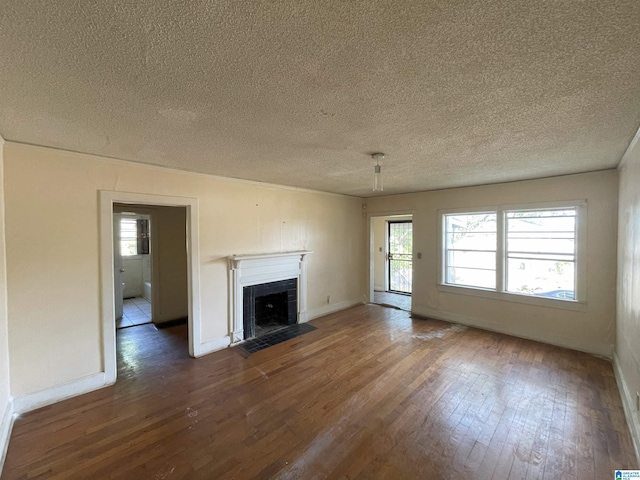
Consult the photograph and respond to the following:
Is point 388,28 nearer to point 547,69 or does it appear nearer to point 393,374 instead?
point 547,69

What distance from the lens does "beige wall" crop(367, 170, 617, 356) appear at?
339 centimetres

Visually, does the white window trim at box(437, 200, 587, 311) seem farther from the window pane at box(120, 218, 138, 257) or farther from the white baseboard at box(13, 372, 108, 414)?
the window pane at box(120, 218, 138, 257)

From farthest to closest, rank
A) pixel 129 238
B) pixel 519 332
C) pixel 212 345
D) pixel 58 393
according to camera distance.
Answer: pixel 129 238, pixel 519 332, pixel 212 345, pixel 58 393

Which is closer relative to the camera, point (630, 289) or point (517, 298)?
point (630, 289)

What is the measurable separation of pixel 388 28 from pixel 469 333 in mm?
4406

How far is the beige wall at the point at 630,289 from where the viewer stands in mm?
2062

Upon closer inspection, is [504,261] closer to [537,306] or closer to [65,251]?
[537,306]

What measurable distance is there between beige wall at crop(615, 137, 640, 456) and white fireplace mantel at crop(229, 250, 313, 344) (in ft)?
12.3

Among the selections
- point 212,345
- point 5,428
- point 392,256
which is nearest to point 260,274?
point 212,345

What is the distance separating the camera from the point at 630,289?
2.36 metres

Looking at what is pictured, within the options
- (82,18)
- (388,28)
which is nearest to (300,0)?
(388,28)

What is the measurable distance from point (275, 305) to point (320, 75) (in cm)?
393

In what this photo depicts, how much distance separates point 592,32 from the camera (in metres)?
1.03

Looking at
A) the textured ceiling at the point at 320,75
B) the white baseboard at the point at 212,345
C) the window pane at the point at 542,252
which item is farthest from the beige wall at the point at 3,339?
the window pane at the point at 542,252
